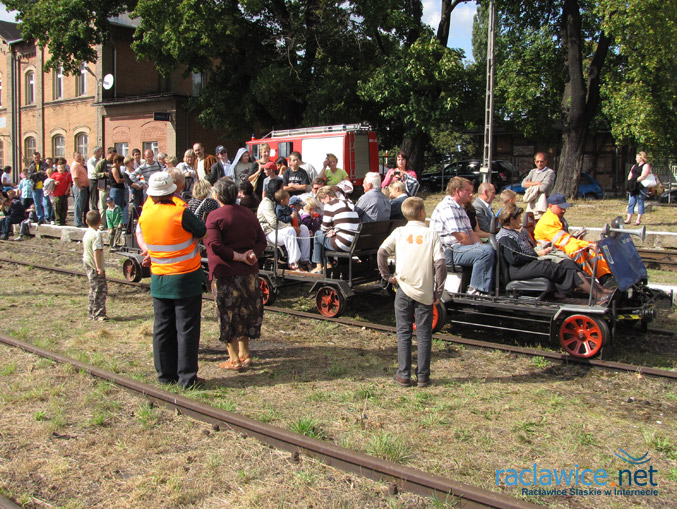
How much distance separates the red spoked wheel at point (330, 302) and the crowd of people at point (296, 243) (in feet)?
1.30

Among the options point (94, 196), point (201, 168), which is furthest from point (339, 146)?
point (201, 168)

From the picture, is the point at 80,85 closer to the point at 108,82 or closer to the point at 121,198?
the point at 108,82

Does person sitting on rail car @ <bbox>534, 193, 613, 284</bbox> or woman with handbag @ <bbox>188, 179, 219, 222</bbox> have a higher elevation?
woman with handbag @ <bbox>188, 179, 219, 222</bbox>

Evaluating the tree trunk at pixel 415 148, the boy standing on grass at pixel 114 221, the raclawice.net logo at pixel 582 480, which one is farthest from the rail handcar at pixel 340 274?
the tree trunk at pixel 415 148

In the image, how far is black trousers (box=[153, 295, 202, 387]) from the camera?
5625 millimetres

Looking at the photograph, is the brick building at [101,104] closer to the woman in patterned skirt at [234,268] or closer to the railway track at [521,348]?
the railway track at [521,348]

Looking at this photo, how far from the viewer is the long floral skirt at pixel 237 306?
6.11 m

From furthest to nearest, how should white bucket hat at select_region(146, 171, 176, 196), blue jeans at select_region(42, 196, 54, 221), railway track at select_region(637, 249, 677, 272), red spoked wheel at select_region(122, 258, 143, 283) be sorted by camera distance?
blue jeans at select_region(42, 196, 54, 221) → railway track at select_region(637, 249, 677, 272) → red spoked wheel at select_region(122, 258, 143, 283) → white bucket hat at select_region(146, 171, 176, 196)

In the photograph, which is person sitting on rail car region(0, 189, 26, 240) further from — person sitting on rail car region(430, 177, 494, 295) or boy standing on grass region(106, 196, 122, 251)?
person sitting on rail car region(430, 177, 494, 295)

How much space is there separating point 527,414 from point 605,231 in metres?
2.63

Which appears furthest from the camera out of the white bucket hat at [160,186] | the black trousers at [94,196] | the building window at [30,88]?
the building window at [30,88]

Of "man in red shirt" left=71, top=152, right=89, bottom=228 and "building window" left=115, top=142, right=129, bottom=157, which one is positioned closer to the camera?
"man in red shirt" left=71, top=152, right=89, bottom=228

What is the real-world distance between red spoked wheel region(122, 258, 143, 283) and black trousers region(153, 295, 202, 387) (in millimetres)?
5257

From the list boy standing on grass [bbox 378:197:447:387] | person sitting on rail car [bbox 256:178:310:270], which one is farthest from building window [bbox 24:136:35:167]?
boy standing on grass [bbox 378:197:447:387]
